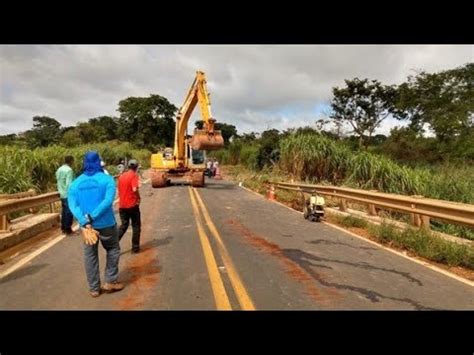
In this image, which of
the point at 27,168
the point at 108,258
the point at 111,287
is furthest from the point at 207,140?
the point at 111,287

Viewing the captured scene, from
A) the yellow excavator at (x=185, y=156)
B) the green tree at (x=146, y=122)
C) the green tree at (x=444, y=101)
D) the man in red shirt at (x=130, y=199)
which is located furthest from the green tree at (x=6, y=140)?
the green tree at (x=146, y=122)

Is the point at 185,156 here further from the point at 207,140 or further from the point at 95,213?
the point at 95,213

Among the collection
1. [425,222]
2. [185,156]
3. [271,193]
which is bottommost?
[271,193]

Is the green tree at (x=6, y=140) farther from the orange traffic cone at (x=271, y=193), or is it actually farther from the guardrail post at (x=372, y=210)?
the guardrail post at (x=372, y=210)

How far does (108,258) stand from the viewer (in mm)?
6711

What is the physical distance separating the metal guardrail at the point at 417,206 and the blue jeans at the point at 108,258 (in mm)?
6049

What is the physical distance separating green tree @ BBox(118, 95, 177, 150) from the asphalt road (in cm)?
7819

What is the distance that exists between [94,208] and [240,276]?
231 centimetres

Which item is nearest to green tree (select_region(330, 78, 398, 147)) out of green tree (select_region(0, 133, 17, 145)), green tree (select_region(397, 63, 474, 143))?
green tree (select_region(397, 63, 474, 143))

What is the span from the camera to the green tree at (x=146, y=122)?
88.1 meters

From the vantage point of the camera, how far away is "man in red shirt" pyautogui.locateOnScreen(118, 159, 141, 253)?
365 inches

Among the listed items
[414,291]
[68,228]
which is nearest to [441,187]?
[414,291]

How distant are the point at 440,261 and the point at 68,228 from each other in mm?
8157
